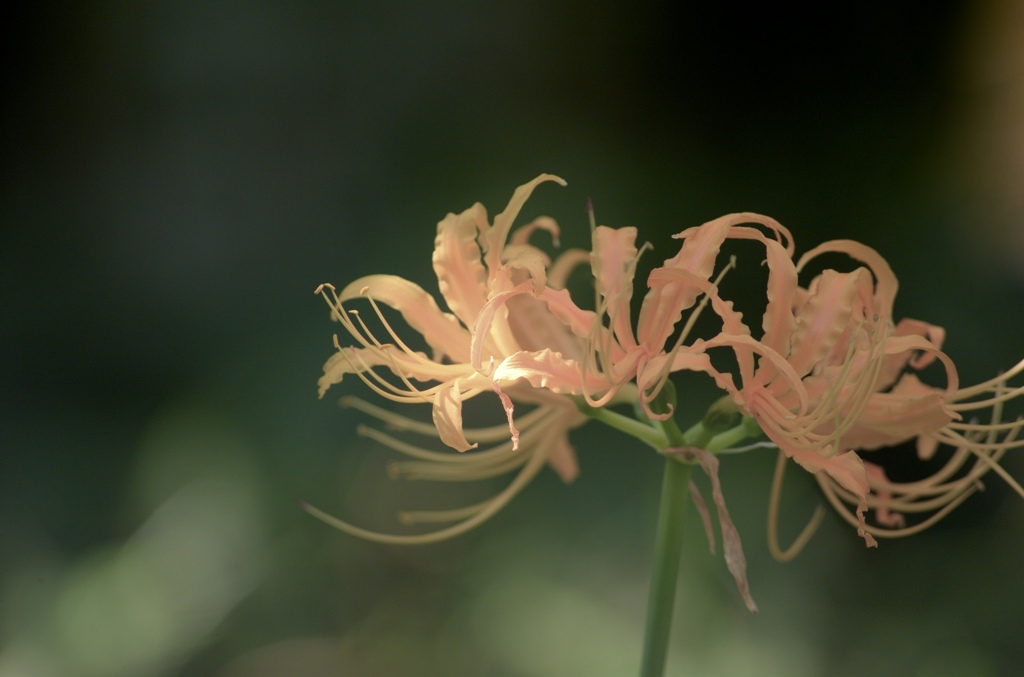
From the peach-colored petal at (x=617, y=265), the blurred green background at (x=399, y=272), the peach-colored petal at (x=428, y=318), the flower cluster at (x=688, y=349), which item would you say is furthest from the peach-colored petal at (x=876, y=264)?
the blurred green background at (x=399, y=272)

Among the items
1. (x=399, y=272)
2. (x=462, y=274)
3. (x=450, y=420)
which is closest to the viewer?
(x=450, y=420)

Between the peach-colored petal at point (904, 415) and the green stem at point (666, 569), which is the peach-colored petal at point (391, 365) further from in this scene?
the peach-colored petal at point (904, 415)

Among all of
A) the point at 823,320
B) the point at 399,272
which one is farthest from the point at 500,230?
the point at 399,272

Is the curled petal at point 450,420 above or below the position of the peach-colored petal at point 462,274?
below

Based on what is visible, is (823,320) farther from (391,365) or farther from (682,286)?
(391,365)

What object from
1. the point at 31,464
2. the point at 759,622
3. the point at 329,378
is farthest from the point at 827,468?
the point at 31,464

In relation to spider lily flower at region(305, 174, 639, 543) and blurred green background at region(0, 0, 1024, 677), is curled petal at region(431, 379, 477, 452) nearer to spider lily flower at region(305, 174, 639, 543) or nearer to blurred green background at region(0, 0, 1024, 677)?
spider lily flower at region(305, 174, 639, 543)
